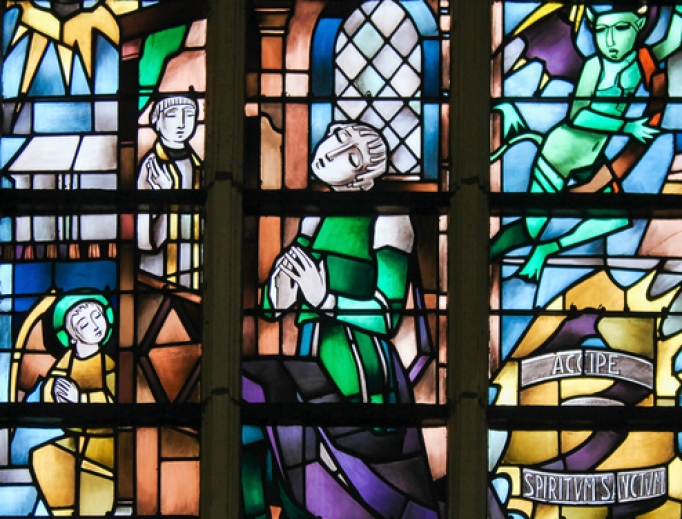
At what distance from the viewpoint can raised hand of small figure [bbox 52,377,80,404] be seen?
221 inches

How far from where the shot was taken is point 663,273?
570 cm

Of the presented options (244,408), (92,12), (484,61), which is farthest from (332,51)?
(244,408)

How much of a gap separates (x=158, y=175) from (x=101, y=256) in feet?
1.36

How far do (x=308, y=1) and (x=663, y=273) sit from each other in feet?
6.21

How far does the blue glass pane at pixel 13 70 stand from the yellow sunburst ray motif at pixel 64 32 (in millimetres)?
26

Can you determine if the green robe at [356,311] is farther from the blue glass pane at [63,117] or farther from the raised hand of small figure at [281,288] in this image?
the blue glass pane at [63,117]

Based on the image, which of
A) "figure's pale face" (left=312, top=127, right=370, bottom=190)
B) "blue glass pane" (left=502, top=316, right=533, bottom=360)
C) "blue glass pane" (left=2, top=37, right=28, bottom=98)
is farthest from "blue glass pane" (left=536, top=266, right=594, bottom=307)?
"blue glass pane" (left=2, top=37, right=28, bottom=98)

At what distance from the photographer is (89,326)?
5668 mm

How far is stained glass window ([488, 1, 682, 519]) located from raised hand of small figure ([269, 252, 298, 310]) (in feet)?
2.73

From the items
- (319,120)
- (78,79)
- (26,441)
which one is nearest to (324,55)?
(319,120)

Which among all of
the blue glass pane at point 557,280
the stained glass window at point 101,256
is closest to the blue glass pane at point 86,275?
the stained glass window at point 101,256

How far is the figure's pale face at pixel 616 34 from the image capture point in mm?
5859

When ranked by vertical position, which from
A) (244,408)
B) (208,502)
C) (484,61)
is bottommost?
(208,502)

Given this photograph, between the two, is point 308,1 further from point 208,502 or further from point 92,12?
point 208,502
